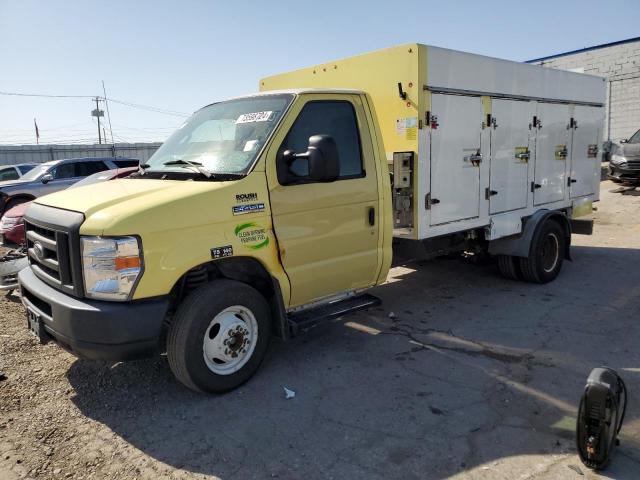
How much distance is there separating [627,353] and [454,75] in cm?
324

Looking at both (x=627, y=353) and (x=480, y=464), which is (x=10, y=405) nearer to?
(x=480, y=464)

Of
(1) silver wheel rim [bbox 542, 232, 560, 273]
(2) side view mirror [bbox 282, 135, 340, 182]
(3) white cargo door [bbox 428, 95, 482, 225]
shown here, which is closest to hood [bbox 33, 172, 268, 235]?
(2) side view mirror [bbox 282, 135, 340, 182]

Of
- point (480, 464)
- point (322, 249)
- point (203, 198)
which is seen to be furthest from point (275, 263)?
point (480, 464)

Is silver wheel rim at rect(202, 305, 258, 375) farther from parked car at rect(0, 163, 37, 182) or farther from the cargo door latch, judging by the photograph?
parked car at rect(0, 163, 37, 182)

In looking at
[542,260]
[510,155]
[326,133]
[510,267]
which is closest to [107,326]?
[326,133]

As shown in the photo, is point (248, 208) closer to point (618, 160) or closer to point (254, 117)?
point (254, 117)

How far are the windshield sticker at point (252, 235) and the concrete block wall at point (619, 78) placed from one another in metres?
21.2

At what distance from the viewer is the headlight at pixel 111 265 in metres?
3.41

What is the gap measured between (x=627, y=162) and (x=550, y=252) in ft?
34.1

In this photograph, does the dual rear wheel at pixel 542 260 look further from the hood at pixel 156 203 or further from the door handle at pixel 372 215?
the hood at pixel 156 203

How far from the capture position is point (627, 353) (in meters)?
4.71

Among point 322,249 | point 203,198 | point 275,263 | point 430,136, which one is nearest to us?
point 203,198

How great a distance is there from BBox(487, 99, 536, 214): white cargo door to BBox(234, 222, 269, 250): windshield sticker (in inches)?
133

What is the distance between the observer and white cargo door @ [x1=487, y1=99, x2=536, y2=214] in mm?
6273
